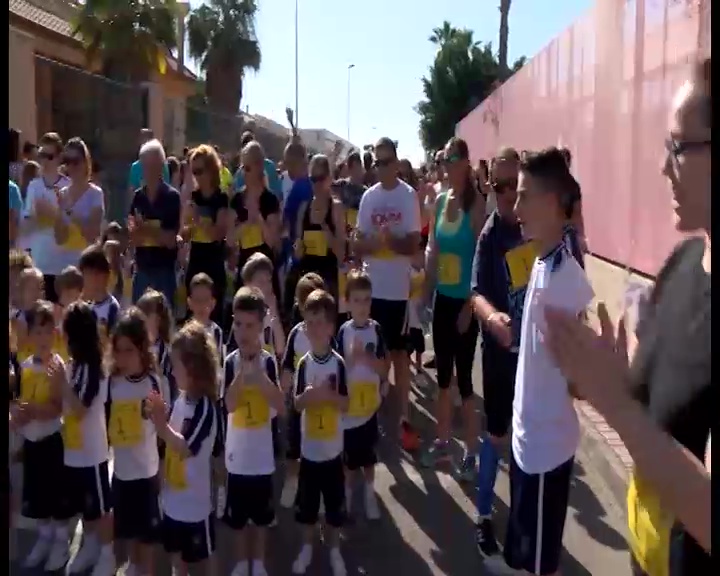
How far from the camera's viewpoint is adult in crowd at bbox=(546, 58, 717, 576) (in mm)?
1518

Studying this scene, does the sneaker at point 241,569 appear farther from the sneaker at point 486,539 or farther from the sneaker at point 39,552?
the sneaker at point 486,539

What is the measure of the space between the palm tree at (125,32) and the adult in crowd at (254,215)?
1856 centimetres

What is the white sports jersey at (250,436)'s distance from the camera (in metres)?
4.11

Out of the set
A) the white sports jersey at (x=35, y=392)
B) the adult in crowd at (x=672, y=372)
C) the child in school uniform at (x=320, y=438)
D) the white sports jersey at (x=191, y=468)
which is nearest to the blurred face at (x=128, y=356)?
the white sports jersey at (x=191, y=468)

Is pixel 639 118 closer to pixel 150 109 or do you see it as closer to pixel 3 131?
pixel 3 131

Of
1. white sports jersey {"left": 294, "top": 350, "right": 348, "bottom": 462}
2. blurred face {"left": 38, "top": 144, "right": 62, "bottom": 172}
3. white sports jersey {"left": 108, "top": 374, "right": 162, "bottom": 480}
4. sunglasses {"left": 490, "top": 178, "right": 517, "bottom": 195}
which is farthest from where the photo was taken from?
blurred face {"left": 38, "top": 144, "right": 62, "bottom": 172}

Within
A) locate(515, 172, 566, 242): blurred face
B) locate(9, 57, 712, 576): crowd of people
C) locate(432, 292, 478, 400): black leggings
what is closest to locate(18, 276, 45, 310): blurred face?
locate(9, 57, 712, 576): crowd of people

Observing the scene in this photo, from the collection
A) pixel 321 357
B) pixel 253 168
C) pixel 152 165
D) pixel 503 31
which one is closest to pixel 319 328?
pixel 321 357

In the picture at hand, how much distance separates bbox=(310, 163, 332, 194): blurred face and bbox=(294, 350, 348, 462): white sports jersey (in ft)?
7.21

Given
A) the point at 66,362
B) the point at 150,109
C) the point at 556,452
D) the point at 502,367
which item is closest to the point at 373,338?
the point at 502,367

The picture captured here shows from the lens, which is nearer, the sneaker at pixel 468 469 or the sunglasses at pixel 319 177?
the sneaker at pixel 468 469

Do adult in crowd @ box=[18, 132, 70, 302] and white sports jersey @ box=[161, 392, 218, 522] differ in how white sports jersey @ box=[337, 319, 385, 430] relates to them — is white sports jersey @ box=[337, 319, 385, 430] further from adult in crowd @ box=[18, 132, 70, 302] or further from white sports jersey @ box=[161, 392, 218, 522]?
adult in crowd @ box=[18, 132, 70, 302]

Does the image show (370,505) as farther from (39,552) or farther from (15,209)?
(15,209)

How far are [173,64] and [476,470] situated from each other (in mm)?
28834
